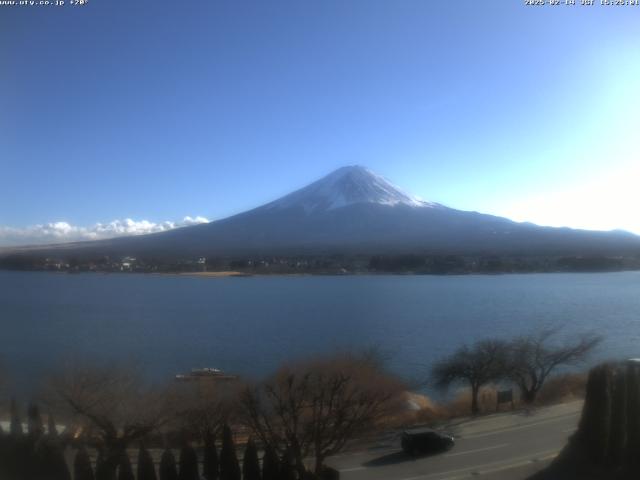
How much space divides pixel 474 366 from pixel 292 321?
264 centimetres

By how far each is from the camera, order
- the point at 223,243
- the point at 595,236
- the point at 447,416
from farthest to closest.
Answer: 1. the point at 223,243
2. the point at 595,236
3. the point at 447,416

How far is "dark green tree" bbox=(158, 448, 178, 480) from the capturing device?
243 cm

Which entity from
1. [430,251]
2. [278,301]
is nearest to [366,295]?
[278,301]

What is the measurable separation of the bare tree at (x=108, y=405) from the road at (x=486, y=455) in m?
1.12

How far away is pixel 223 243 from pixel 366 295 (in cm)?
887

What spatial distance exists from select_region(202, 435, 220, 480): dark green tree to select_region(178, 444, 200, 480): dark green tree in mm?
48

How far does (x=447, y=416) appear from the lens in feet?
11.5

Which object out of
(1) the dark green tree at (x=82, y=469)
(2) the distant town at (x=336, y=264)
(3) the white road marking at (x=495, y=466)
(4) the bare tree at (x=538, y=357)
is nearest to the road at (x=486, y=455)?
(3) the white road marking at (x=495, y=466)

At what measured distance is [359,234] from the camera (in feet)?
55.5

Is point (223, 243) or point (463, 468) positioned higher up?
point (223, 243)

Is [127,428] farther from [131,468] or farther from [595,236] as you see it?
[595,236]

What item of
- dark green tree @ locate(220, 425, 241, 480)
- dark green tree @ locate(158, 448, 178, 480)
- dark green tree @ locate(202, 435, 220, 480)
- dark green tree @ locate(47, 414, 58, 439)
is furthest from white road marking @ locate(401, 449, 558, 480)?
dark green tree @ locate(47, 414, 58, 439)

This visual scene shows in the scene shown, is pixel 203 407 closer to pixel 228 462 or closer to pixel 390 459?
pixel 228 462

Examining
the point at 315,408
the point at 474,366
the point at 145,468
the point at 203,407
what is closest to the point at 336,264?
the point at 474,366
